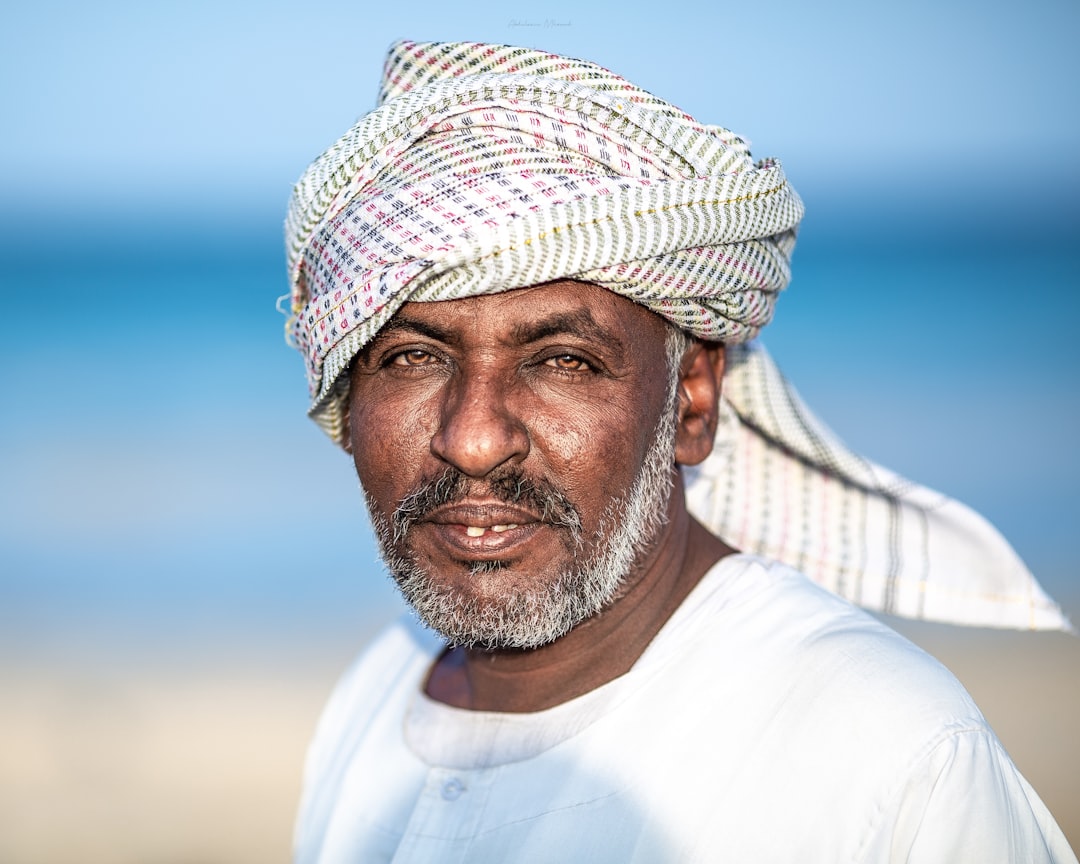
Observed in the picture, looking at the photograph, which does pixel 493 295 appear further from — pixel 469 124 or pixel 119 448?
pixel 119 448

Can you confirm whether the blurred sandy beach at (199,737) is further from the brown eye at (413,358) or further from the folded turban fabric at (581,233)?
the brown eye at (413,358)

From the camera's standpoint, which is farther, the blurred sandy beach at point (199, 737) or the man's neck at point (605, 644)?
the blurred sandy beach at point (199, 737)

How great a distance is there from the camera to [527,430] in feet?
7.27

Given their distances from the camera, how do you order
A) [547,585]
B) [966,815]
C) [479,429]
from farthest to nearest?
1. [547,585]
2. [479,429]
3. [966,815]

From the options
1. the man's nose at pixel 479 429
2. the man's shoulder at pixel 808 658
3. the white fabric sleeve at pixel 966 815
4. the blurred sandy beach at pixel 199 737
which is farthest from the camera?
the blurred sandy beach at pixel 199 737

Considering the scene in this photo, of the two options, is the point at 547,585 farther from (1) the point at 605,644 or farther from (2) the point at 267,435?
(2) the point at 267,435

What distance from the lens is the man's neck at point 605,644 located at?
2.39 m

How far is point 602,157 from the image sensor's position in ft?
7.36

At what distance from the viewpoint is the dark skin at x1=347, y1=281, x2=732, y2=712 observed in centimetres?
221

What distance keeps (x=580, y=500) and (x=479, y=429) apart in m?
0.25

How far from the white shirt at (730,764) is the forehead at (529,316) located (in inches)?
21.9

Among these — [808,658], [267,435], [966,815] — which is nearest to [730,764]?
[808,658]

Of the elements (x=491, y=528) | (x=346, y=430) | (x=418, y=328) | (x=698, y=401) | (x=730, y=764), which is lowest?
(x=730, y=764)

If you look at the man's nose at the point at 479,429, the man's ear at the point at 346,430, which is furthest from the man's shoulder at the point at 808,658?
the man's ear at the point at 346,430
